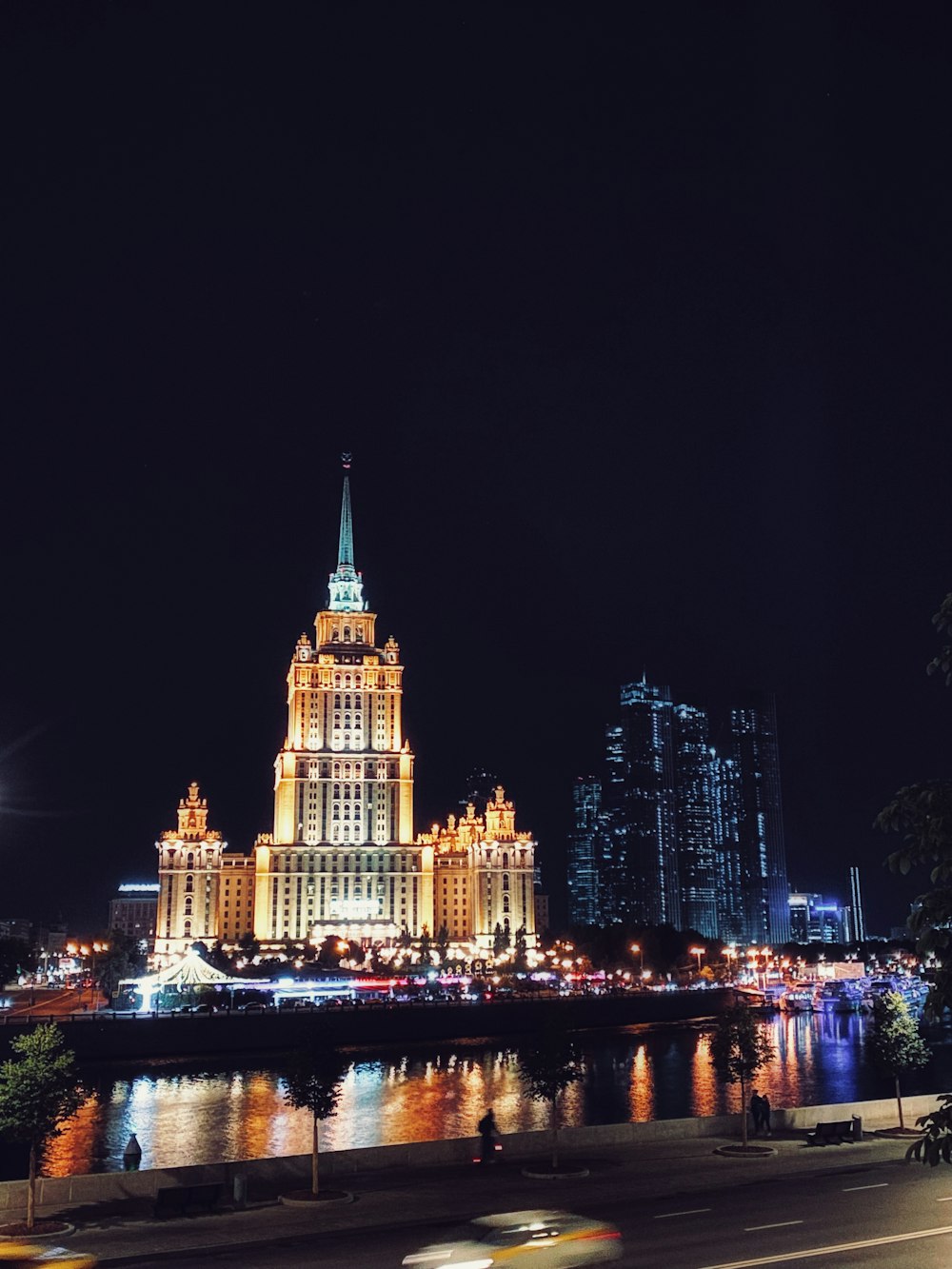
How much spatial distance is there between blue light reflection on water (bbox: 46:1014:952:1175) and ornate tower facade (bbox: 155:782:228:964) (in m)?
90.8

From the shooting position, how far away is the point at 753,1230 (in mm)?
28484

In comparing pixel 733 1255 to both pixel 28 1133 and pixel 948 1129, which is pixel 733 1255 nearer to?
pixel 948 1129

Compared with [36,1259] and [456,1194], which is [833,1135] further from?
[36,1259]

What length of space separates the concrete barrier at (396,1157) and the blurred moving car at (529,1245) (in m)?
13.6

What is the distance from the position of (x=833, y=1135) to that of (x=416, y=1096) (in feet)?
135

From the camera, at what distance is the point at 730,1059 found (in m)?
48.8

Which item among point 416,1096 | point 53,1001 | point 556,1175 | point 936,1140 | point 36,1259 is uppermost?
point 936,1140

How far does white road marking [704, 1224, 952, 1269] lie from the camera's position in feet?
81.2

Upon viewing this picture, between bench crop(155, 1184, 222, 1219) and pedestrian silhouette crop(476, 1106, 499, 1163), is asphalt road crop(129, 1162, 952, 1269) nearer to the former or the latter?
bench crop(155, 1184, 222, 1219)

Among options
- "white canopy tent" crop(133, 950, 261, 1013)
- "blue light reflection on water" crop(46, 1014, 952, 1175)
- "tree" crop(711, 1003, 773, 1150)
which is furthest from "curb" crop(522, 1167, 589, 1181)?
"white canopy tent" crop(133, 950, 261, 1013)

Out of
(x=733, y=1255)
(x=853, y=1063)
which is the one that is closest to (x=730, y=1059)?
(x=733, y=1255)

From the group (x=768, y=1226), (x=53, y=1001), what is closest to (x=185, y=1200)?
(x=768, y=1226)

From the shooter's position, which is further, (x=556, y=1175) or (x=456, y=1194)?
(x=556, y=1175)

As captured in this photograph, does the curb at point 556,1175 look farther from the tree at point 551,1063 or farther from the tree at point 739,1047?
the tree at point 739,1047
